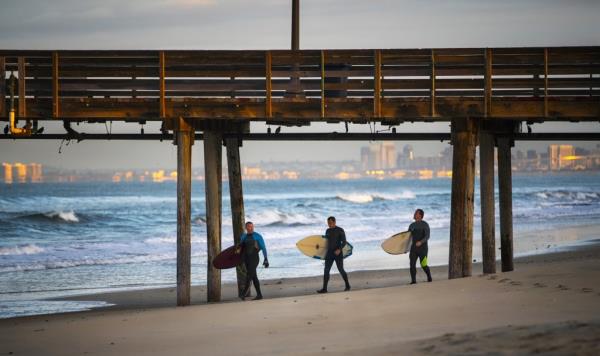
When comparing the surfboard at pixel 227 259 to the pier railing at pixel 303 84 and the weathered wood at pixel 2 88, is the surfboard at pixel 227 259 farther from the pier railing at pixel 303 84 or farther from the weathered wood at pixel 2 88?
the weathered wood at pixel 2 88

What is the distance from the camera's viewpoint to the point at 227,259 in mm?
19109

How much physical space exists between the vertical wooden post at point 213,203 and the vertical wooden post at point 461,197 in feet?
14.1

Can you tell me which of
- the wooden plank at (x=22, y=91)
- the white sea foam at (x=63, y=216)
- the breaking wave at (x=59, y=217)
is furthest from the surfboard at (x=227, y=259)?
the white sea foam at (x=63, y=216)

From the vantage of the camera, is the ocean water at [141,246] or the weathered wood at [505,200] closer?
the weathered wood at [505,200]

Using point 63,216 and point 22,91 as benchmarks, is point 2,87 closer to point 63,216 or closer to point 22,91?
point 22,91

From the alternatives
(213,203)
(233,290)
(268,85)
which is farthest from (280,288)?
(268,85)

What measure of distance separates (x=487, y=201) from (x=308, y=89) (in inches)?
171

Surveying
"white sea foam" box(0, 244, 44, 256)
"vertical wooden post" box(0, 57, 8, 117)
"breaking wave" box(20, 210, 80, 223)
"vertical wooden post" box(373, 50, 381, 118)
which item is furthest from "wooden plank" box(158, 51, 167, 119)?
"breaking wave" box(20, 210, 80, 223)

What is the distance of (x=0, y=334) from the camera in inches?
643

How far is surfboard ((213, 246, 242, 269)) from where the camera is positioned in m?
19.1

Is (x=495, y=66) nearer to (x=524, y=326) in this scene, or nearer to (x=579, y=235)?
(x=524, y=326)

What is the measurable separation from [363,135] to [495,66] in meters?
3.25

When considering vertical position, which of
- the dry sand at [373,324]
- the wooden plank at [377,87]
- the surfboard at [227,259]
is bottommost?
the dry sand at [373,324]

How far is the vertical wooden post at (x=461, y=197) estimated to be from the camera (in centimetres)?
1827
